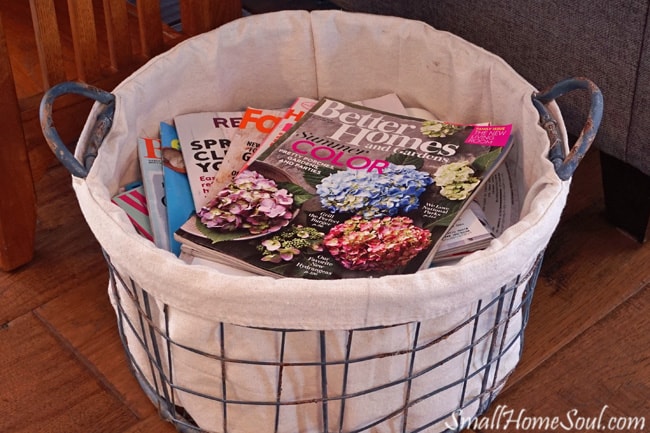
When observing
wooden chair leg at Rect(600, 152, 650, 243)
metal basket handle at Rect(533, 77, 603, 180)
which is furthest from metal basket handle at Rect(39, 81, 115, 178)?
wooden chair leg at Rect(600, 152, 650, 243)

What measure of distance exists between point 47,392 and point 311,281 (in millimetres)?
337

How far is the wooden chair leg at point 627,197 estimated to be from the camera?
82 cm

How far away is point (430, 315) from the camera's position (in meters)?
0.53

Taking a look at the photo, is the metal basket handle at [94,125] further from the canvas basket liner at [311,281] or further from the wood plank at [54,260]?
the wood plank at [54,260]

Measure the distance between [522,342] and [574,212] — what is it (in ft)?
0.79

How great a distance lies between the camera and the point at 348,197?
0.69 metres

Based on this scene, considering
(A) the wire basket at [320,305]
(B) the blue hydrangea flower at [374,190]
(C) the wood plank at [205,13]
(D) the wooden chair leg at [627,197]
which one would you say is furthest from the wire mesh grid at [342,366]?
(C) the wood plank at [205,13]

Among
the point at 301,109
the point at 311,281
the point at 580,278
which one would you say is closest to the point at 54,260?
the point at 301,109

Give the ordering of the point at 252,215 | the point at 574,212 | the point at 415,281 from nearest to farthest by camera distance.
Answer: the point at 415,281 → the point at 252,215 → the point at 574,212

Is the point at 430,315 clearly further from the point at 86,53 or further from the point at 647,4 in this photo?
the point at 86,53

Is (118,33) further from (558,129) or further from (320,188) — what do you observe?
(558,129)

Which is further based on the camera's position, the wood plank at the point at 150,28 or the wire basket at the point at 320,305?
the wood plank at the point at 150,28

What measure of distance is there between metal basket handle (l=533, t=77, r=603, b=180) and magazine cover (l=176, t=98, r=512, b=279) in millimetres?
52

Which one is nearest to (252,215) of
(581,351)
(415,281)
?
(415,281)
